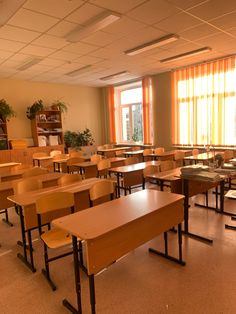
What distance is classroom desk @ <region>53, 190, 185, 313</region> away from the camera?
182 centimetres

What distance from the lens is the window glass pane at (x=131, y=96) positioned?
29.6ft

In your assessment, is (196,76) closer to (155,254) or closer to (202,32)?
(202,32)

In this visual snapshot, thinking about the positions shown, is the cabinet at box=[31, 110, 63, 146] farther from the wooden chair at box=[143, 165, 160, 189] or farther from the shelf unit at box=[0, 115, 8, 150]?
the wooden chair at box=[143, 165, 160, 189]

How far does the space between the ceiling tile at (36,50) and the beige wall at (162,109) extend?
3816 millimetres

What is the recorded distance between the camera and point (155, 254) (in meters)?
2.89

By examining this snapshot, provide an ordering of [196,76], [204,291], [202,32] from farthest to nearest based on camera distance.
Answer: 1. [196,76]
2. [202,32]
3. [204,291]

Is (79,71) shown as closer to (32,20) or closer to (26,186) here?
(32,20)

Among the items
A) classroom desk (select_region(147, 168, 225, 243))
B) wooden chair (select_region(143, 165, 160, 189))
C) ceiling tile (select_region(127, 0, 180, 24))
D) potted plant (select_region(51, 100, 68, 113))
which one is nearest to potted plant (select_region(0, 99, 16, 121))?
potted plant (select_region(51, 100, 68, 113))

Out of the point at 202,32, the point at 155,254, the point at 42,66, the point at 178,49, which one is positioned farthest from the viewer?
the point at 42,66

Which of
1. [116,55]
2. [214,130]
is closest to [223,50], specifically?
[214,130]

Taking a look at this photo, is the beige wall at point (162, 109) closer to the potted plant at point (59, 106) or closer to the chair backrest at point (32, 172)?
the potted plant at point (59, 106)

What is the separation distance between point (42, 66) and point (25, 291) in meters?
5.48

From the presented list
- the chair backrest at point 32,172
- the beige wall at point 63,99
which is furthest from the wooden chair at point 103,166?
the beige wall at point 63,99

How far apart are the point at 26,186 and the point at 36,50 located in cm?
316
